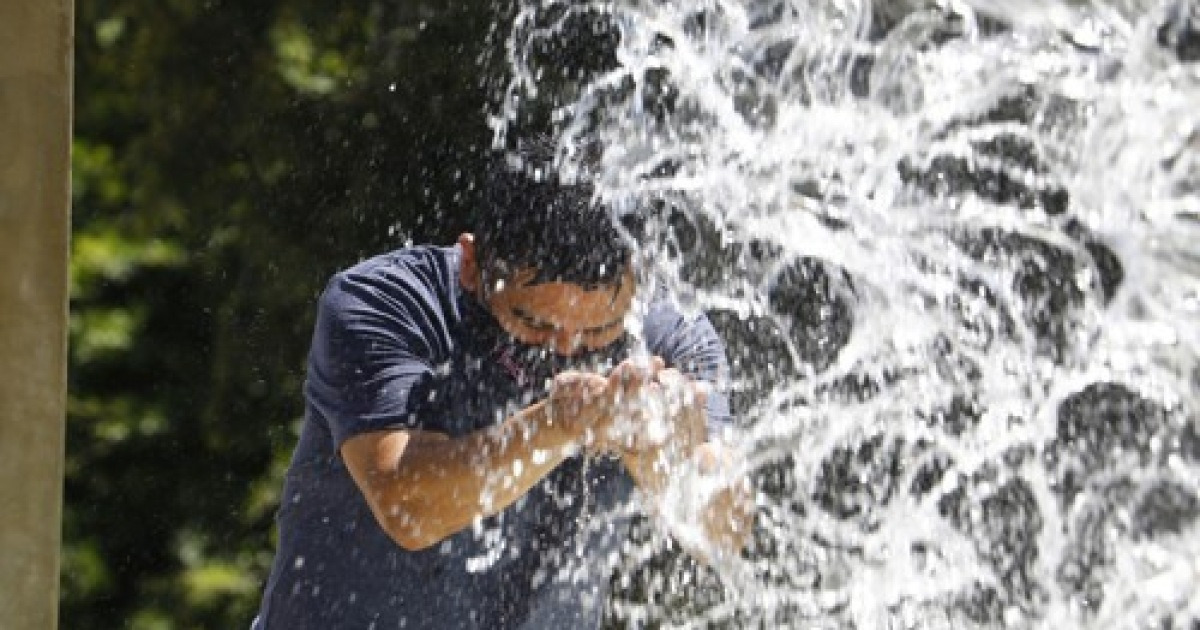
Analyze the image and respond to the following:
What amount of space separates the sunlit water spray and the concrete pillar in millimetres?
801

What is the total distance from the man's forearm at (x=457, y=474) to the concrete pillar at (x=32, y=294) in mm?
935

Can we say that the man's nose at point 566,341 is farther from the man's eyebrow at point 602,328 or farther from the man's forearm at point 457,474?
the man's forearm at point 457,474

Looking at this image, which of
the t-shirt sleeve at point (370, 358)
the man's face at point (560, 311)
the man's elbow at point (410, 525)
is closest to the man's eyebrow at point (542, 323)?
the man's face at point (560, 311)

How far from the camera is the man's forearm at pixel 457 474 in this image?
6.49ft

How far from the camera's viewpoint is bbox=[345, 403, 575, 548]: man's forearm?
1.98m

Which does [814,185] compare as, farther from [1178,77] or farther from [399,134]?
[399,134]

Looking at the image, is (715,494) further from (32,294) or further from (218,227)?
(218,227)

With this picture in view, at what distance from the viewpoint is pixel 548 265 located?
204cm

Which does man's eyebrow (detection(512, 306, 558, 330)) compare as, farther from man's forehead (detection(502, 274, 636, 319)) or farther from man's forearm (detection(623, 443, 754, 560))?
man's forearm (detection(623, 443, 754, 560))

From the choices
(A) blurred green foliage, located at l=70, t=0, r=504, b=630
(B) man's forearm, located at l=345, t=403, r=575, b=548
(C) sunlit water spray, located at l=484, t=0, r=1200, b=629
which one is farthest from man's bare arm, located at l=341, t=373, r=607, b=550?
(A) blurred green foliage, located at l=70, t=0, r=504, b=630

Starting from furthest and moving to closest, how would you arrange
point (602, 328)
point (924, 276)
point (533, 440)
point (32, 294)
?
point (924, 276)
point (32, 294)
point (602, 328)
point (533, 440)

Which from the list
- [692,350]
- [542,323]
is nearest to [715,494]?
[692,350]

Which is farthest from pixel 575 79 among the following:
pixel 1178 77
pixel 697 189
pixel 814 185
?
pixel 1178 77

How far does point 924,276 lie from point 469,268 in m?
1.11
